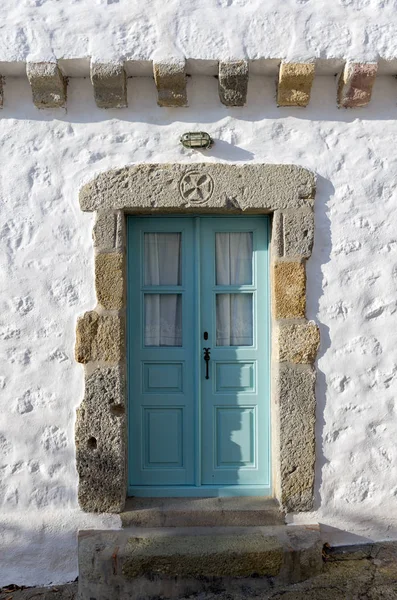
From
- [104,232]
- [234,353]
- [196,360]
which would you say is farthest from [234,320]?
[104,232]

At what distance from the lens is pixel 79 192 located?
11.5 ft

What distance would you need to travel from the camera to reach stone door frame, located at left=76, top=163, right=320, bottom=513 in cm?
346

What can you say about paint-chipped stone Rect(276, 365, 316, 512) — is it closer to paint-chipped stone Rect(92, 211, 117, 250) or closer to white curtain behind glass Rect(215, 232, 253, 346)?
white curtain behind glass Rect(215, 232, 253, 346)

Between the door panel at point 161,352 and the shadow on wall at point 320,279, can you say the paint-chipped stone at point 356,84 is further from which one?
the door panel at point 161,352

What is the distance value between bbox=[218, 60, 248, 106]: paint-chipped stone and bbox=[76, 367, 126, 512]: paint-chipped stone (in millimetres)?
1737

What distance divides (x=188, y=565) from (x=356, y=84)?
291 centimetres

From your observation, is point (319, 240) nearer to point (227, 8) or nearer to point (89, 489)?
point (227, 8)

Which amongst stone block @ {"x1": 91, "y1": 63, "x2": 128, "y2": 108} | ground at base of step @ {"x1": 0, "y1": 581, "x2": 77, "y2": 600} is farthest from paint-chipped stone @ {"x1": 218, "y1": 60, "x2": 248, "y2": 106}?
ground at base of step @ {"x1": 0, "y1": 581, "x2": 77, "y2": 600}

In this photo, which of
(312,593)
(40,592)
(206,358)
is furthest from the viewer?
(206,358)

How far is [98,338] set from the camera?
11.4 feet

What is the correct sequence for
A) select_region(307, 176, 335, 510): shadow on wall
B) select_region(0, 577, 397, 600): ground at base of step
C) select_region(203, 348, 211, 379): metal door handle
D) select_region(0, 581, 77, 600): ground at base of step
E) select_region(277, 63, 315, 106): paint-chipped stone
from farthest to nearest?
select_region(203, 348, 211, 379): metal door handle < select_region(307, 176, 335, 510): shadow on wall < select_region(277, 63, 315, 106): paint-chipped stone < select_region(0, 581, 77, 600): ground at base of step < select_region(0, 577, 397, 600): ground at base of step

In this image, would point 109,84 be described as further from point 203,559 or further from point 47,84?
point 203,559

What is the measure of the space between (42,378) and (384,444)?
2082mm

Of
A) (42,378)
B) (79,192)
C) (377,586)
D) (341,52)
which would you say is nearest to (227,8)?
(341,52)
